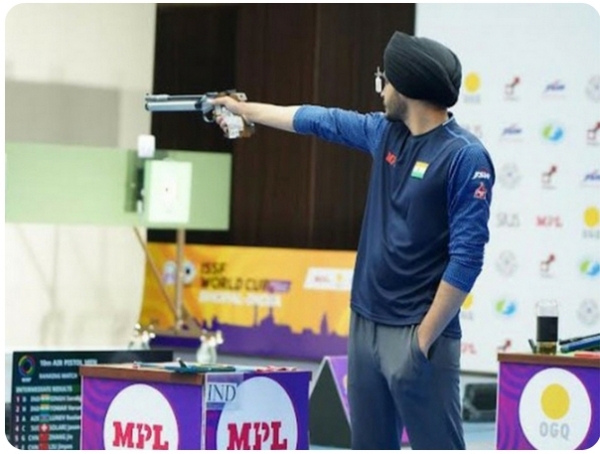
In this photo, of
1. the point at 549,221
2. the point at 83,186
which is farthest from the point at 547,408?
the point at 83,186

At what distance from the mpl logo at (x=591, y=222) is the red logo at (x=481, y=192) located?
4.08 meters

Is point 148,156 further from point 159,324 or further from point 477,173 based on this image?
point 477,173

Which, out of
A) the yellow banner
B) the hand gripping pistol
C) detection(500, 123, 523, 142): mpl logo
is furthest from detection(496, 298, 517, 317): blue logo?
the hand gripping pistol

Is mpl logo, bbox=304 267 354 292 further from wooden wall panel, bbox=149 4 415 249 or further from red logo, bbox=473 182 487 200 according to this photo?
red logo, bbox=473 182 487 200

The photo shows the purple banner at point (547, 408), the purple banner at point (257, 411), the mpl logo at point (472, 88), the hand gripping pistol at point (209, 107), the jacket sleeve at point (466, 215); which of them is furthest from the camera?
the mpl logo at point (472, 88)

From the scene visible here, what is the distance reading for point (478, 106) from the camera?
737 cm

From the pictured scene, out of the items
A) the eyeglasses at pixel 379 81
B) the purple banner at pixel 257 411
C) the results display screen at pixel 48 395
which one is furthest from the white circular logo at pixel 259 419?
the results display screen at pixel 48 395

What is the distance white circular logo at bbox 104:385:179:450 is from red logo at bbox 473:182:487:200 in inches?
34.9

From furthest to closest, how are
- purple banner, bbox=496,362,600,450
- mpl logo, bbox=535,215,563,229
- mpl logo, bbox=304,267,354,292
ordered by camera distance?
mpl logo, bbox=304,267,354,292 → mpl logo, bbox=535,215,563,229 → purple banner, bbox=496,362,600,450

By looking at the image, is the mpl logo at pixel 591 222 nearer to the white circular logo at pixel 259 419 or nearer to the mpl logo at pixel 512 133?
the mpl logo at pixel 512 133

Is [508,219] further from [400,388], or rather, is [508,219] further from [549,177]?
[400,388]

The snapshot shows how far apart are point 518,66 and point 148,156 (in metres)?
2.00

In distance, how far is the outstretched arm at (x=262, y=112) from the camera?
334cm

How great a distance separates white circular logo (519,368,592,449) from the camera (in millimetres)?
4105
